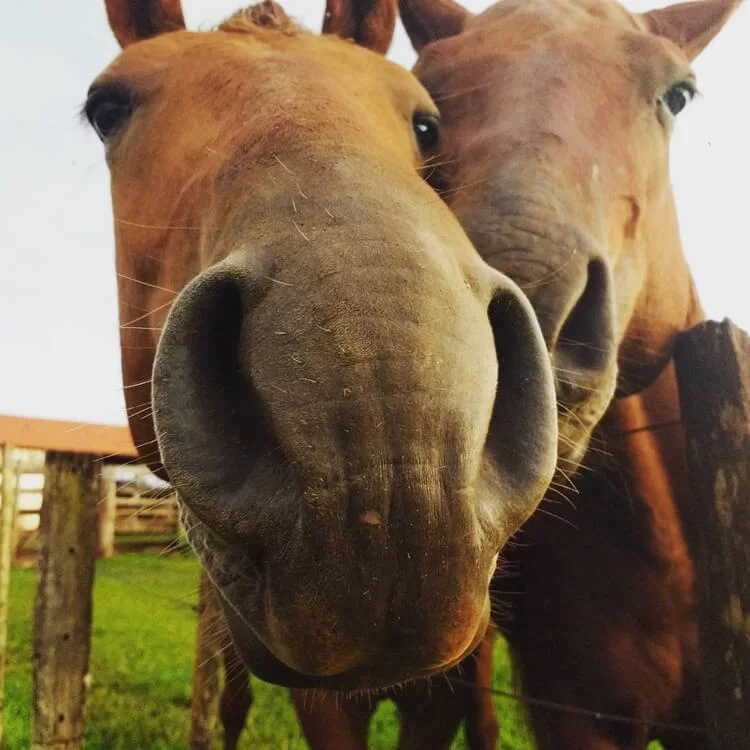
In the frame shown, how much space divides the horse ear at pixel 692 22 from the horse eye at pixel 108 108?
2045mm

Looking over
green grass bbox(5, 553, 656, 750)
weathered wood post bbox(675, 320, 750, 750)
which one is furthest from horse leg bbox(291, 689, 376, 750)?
weathered wood post bbox(675, 320, 750, 750)

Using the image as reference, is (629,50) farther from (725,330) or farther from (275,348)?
(275,348)

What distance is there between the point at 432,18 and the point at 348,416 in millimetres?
2723

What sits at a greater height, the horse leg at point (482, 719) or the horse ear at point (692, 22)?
the horse ear at point (692, 22)

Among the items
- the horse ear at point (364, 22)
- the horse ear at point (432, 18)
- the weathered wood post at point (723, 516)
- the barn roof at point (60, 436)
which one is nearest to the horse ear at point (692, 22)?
the horse ear at point (432, 18)

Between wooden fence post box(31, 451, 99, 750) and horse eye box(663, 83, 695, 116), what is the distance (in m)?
2.94

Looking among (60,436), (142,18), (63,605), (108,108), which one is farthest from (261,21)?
(63,605)

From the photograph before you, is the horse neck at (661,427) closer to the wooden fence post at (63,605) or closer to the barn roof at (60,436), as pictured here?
the barn roof at (60,436)

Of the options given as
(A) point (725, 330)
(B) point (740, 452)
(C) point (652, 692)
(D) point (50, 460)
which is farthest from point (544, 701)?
(D) point (50, 460)

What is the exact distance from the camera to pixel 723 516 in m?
1.97

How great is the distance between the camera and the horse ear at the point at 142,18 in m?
2.60

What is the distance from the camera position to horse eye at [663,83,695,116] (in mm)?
2422

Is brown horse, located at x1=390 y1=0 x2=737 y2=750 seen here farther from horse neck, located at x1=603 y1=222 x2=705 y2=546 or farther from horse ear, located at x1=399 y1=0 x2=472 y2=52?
horse ear, located at x1=399 y1=0 x2=472 y2=52

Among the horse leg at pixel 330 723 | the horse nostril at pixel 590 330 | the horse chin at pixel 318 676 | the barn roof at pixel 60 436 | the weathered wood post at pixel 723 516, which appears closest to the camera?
the horse chin at pixel 318 676
